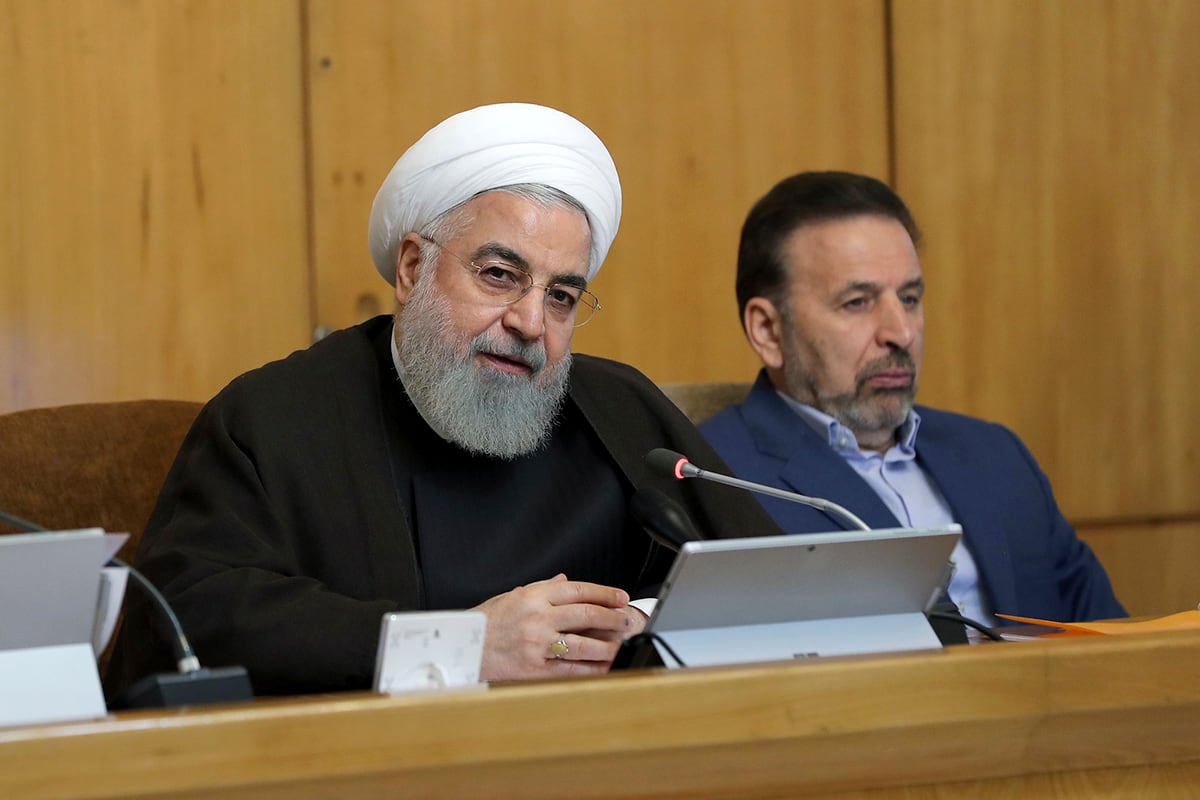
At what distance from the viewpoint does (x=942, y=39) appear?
420 centimetres

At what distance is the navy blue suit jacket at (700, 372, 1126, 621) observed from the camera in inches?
112

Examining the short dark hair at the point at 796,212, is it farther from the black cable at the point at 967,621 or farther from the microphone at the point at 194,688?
the microphone at the point at 194,688

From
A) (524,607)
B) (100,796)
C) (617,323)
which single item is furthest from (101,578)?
(617,323)

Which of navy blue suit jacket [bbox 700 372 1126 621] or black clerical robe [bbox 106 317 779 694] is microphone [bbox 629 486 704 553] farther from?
navy blue suit jacket [bbox 700 372 1126 621]

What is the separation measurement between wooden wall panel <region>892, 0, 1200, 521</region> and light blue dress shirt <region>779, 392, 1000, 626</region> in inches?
45.4

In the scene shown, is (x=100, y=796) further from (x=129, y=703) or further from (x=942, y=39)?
(x=942, y=39)

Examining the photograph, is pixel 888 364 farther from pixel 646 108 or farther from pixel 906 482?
pixel 646 108

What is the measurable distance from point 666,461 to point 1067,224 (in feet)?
9.34

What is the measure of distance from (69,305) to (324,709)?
8.62ft

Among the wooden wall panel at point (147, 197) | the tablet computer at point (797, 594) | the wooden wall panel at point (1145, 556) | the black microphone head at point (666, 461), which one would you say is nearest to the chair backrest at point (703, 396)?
the wooden wall panel at point (147, 197)

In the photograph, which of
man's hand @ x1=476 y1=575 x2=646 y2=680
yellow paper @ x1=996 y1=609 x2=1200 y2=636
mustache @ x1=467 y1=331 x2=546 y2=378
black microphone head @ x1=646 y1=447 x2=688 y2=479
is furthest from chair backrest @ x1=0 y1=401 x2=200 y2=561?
yellow paper @ x1=996 y1=609 x2=1200 y2=636

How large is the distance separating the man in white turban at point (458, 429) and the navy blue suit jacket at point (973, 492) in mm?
434

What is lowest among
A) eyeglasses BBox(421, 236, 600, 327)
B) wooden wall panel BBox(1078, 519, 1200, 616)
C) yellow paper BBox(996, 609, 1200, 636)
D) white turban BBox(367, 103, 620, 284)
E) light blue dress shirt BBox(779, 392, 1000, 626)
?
wooden wall panel BBox(1078, 519, 1200, 616)

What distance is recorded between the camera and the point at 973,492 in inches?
119
